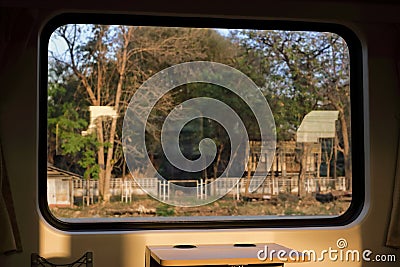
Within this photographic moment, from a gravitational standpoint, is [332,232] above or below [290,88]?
below

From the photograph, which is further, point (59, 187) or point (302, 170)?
point (302, 170)

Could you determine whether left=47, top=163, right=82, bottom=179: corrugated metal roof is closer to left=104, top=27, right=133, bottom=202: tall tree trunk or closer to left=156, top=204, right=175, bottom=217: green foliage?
left=104, top=27, right=133, bottom=202: tall tree trunk

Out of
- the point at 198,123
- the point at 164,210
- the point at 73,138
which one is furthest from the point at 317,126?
the point at 73,138

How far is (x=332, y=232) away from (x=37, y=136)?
2219 mm

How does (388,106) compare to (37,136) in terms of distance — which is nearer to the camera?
(37,136)

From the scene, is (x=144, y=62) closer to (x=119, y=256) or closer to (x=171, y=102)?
(x=171, y=102)

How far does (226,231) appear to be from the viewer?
4078mm

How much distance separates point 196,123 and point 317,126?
95cm

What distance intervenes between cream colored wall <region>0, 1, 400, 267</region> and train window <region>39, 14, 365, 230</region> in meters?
0.13

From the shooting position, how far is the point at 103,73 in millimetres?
4145

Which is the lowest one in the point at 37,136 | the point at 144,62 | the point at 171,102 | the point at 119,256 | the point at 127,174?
the point at 119,256

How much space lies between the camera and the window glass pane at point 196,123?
4.09 meters

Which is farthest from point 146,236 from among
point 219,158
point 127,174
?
point 219,158

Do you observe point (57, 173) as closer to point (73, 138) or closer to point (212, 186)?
point (73, 138)
